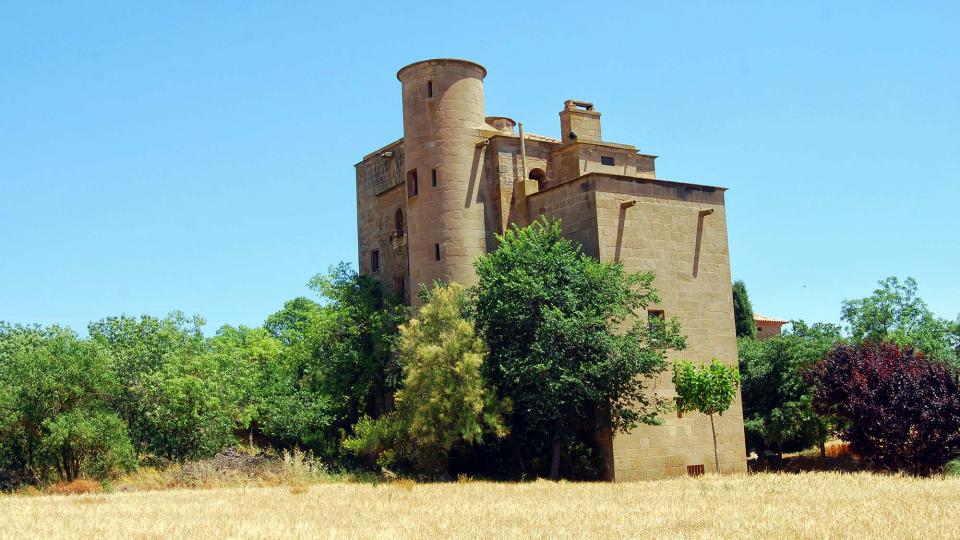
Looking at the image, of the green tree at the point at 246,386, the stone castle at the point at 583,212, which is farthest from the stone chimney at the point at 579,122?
the green tree at the point at 246,386

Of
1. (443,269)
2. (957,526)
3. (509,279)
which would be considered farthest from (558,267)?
(957,526)

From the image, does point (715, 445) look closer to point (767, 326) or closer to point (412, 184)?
point (412, 184)

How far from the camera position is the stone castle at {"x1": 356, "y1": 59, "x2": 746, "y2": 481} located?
32.1m

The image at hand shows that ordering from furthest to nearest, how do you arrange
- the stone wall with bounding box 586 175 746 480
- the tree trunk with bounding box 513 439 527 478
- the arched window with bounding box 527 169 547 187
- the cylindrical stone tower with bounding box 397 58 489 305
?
1. the arched window with bounding box 527 169 547 187
2. the cylindrical stone tower with bounding box 397 58 489 305
3. the stone wall with bounding box 586 175 746 480
4. the tree trunk with bounding box 513 439 527 478

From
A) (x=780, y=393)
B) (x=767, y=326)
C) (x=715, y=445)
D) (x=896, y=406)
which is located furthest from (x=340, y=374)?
(x=767, y=326)

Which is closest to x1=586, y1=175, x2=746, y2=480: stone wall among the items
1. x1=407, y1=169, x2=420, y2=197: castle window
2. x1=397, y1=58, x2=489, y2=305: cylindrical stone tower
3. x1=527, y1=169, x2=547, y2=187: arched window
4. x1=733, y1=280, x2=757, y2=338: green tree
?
x1=397, y1=58, x2=489, y2=305: cylindrical stone tower

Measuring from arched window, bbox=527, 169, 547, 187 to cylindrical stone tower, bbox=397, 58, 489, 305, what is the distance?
276cm

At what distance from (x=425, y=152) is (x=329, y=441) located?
11.5m

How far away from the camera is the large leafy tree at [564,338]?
28.6 metres

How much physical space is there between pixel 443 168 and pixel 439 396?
29.7ft

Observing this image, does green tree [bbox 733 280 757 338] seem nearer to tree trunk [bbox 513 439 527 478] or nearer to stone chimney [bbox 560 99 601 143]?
stone chimney [bbox 560 99 601 143]

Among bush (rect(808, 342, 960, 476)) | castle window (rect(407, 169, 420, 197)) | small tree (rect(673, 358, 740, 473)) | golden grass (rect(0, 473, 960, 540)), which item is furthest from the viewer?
castle window (rect(407, 169, 420, 197))

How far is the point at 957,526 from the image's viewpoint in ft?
55.1

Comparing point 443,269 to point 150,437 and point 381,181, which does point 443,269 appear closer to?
point 381,181
